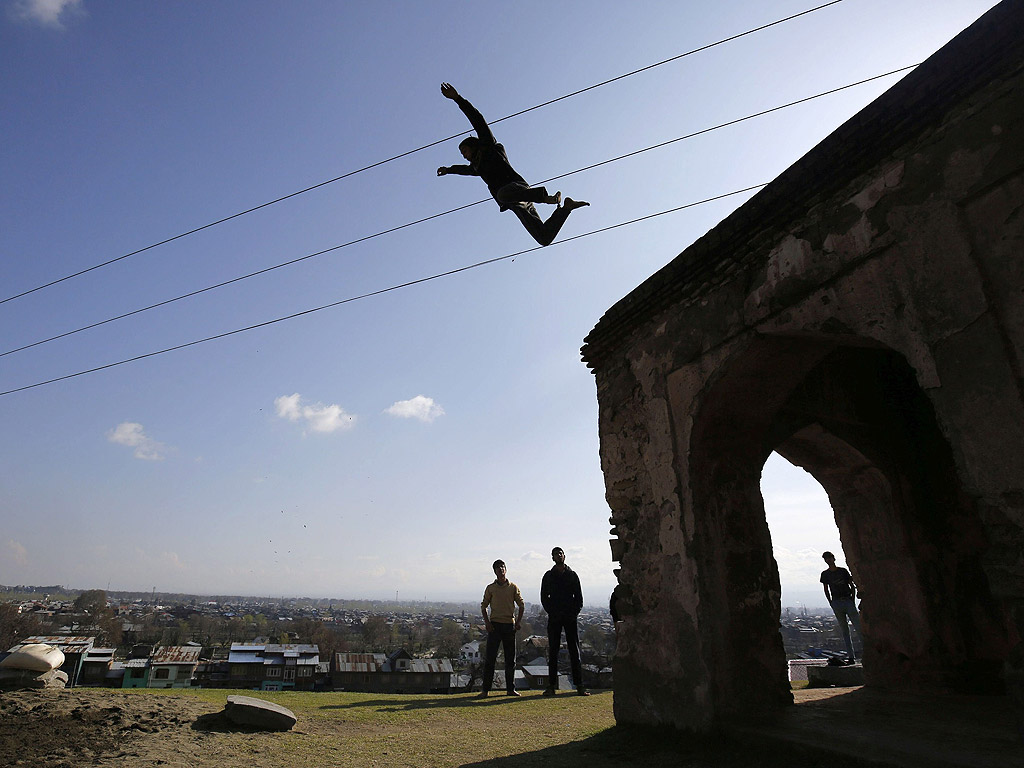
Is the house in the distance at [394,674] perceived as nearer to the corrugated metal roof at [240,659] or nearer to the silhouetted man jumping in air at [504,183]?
the corrugated metal roof at [240,659]

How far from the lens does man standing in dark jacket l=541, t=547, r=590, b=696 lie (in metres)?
7.54

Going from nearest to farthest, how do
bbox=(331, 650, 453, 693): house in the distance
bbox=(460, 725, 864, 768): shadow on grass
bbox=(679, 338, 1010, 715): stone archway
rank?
bbox=(460, 725, 864, 768): shadow on grass < bbox=(679, 338, 1010, 715): stone archway < bbox=(331, 650, 453, 693): house in the distance

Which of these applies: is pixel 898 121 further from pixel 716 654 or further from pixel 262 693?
pixel 262 693

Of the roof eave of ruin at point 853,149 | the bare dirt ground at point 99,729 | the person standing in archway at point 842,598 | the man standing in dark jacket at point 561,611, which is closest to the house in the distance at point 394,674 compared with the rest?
the man standing in dark jacket at point 561,611

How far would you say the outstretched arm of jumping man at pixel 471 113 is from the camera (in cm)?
564

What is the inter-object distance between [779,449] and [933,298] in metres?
3.86

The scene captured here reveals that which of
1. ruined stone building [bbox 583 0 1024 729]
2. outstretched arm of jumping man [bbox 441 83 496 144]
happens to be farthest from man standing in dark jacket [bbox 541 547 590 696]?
outstretched arm of jumping man [bbox 441 83 496 144]

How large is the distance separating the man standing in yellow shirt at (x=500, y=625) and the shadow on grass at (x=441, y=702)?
233 mm

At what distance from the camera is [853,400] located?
647cm

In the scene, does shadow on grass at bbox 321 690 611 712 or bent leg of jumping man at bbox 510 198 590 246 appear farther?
shadow on grass at bbox 321 690 611 712

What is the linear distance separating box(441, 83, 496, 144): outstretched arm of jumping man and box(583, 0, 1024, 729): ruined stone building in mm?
2335

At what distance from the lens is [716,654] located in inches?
178

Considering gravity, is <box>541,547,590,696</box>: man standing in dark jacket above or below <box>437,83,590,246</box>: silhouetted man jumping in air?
below

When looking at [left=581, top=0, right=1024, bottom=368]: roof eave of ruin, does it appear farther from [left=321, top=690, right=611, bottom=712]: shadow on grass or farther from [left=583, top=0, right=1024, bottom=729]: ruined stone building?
[left=321, top=690, right=611, bottom=712]: shadow on grass
